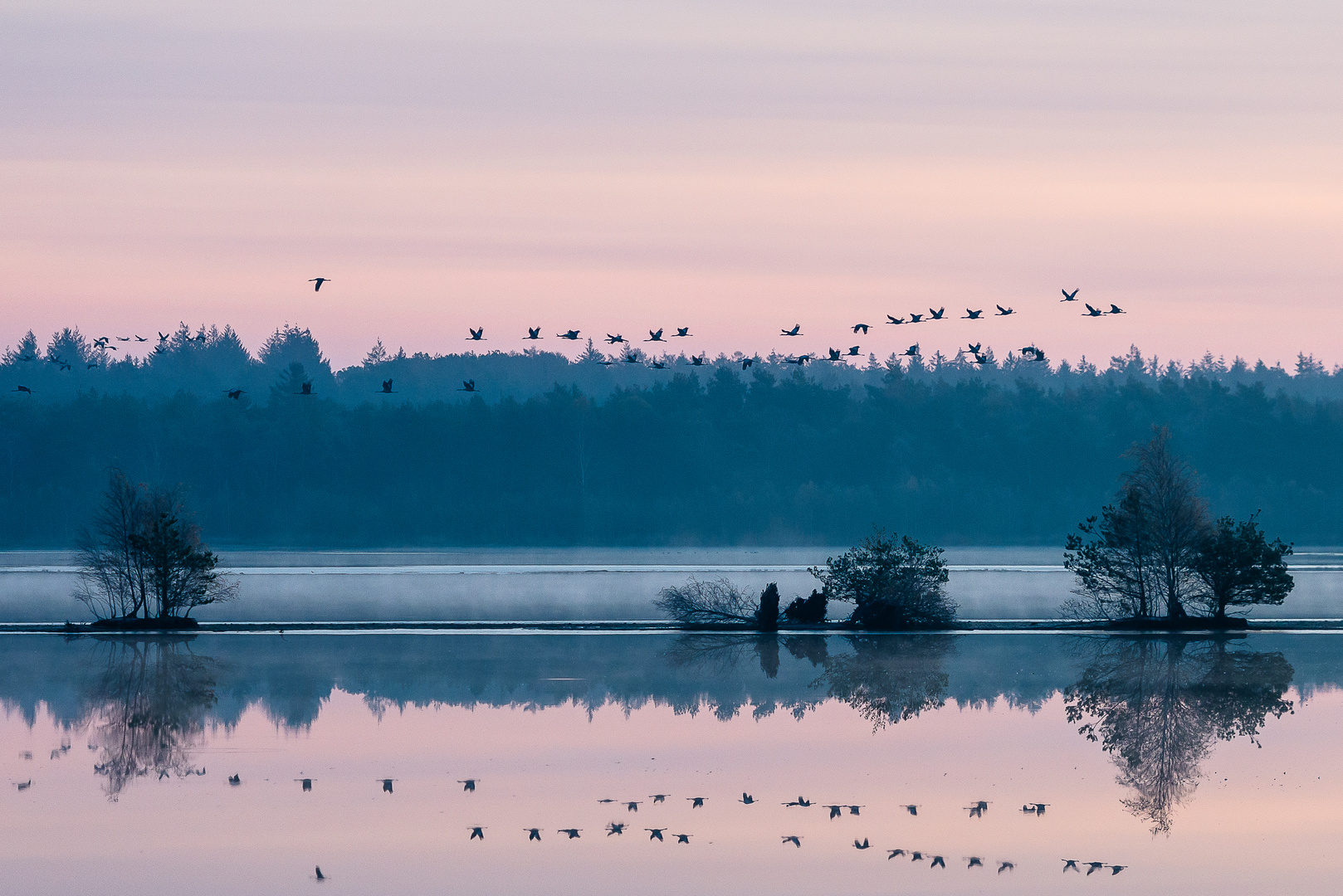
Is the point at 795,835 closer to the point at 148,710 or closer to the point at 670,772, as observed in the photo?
the point at 670,772

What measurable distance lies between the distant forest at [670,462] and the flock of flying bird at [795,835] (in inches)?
4409

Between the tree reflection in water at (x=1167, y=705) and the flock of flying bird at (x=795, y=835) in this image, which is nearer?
the flock of flying bird at (x=795, y=835)

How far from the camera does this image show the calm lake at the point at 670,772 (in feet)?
57.0


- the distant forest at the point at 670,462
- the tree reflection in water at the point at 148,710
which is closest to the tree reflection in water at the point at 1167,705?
the tree reflection in water at the point at 148,710

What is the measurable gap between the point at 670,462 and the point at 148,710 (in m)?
112

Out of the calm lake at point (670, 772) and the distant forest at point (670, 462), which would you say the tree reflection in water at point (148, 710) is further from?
the distant forest at point (670, 462)

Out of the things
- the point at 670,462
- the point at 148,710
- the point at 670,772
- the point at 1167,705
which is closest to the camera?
the point at 670,772

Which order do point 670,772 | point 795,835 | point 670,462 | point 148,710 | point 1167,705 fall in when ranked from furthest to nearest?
point 670,462 → point 1167,705 → point 148,710 → point 670,772 → point 795,835

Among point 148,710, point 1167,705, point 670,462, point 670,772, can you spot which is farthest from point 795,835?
point 670,462

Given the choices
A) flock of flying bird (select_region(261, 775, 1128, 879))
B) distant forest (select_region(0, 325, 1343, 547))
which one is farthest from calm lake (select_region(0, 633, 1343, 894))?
distant forest (select_region(0, 325, 1343, 547))

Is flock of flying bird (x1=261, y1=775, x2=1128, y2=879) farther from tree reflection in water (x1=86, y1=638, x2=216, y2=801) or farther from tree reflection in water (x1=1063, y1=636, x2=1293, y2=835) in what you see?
tree reflection in water (x1=1063, y1=636, x2=1293, y2=835)

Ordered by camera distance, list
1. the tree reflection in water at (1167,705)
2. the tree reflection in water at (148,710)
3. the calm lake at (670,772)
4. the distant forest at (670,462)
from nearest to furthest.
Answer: the calm lake at (670,772) → the tree reflection in water at (1167,705) → the tree reflection in water at (148,710) → the distant forest at (670,462)

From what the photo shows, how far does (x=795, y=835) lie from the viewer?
744 inches

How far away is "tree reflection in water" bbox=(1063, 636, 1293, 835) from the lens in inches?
873
